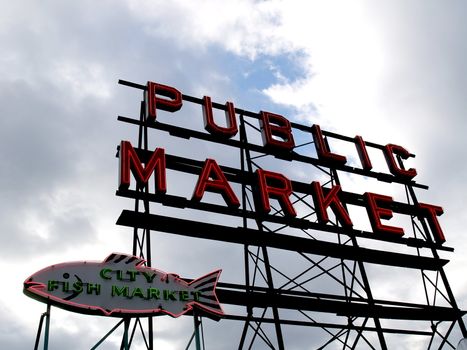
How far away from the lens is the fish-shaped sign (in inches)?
402

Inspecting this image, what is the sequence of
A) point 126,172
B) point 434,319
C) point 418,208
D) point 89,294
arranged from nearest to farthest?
point 89,294 → point 126,172 → point 434,319 → point 418,208

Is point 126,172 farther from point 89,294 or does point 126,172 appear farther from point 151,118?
point 89,294

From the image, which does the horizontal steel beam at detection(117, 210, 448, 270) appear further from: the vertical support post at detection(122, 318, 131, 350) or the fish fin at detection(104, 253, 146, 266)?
the vertical support post at detection(122, 318, 131, 350)

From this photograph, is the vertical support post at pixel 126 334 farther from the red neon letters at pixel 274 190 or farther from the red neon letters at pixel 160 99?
the red neon letters at pixel 160 99

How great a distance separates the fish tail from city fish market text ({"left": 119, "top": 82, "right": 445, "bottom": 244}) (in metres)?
3.20

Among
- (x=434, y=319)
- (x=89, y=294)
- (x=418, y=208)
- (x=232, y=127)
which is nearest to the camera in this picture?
(x=89, y=294)

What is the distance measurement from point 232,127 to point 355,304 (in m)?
6.76

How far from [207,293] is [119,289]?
80.3 inches

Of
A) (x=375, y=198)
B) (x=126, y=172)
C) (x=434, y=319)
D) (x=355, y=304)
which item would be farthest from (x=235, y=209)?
(x=434, y=319)

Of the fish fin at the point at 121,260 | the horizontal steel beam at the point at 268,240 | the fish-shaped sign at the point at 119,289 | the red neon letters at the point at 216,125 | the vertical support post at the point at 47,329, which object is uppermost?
the red neon letters at the point at 216,125

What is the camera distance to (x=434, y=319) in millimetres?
16312

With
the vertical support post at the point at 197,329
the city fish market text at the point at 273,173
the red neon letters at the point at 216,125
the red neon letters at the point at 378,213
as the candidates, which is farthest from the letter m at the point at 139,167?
the red neon letters at the point at 378,213

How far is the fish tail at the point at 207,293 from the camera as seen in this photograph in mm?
11648

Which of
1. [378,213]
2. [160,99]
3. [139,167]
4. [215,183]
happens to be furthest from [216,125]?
[378,213]
